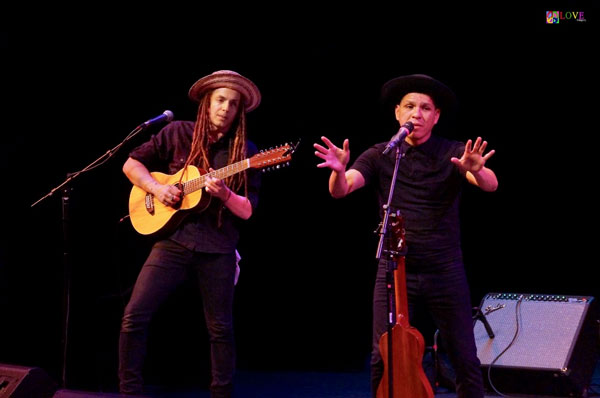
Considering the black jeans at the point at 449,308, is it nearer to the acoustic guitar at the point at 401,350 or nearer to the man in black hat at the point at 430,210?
the man in black hat at the point at 430,210

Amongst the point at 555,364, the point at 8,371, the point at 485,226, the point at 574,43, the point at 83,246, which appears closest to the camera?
the point at 8,371

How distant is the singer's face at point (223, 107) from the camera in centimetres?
440

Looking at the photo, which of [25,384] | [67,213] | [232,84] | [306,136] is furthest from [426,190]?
[306,136]

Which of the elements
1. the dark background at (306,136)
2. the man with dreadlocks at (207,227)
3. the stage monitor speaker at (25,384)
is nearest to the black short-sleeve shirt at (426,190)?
the man with dreadlocks at (207,227)

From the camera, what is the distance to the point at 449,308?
385 cm

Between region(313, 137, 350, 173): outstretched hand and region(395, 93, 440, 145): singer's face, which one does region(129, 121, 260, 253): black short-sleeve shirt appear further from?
region(395, 93, 440, 145): singer's face

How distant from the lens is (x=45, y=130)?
20.1 feet

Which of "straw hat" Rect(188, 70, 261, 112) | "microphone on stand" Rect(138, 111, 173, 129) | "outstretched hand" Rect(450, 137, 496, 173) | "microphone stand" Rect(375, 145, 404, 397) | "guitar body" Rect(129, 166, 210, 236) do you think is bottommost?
"microphone stand" Rect(375, 145, 404, 397)

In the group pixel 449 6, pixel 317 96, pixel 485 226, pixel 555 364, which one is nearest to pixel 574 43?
pixel 449 6

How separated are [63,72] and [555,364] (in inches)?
173

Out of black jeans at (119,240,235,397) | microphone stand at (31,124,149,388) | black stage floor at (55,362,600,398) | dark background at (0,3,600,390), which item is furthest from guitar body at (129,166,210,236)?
dark background at (0,3,600,390)

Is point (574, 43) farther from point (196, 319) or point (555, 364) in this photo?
point (196, 319)

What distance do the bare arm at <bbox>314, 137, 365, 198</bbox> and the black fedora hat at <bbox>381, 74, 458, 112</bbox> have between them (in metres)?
0.53

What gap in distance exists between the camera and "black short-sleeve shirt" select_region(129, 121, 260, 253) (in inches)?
169
